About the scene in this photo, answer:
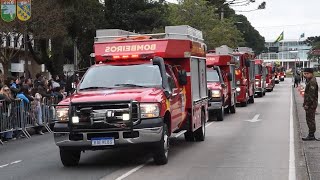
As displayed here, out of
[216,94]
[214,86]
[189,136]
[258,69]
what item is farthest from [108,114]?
[258,69]

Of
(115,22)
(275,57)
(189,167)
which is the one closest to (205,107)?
(189,167)

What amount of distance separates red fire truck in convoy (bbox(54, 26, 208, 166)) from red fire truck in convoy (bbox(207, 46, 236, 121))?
20.7 feet

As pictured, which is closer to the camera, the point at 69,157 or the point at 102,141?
the point at 102,141

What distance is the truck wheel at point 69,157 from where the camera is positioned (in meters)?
10.8

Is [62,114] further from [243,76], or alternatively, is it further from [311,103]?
[243,76]

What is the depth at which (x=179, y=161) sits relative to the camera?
11.4m

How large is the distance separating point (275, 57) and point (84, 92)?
173 meters

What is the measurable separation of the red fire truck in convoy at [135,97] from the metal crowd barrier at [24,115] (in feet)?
15.8

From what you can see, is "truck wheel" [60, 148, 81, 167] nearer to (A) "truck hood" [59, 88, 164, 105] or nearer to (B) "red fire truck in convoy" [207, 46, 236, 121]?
(A) "truck hood" [59, 88, 164, 105]

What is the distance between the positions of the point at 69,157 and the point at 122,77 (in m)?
1.96

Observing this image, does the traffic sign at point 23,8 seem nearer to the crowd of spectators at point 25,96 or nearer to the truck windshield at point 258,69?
the crowd of spectators at point 25,96

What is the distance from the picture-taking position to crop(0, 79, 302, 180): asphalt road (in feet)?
32.2

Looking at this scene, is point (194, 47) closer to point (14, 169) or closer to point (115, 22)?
point (14, 169)

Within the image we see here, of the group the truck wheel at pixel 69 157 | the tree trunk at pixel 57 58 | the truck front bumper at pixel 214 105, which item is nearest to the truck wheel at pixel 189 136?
the truck wheel at pixel 69 157
